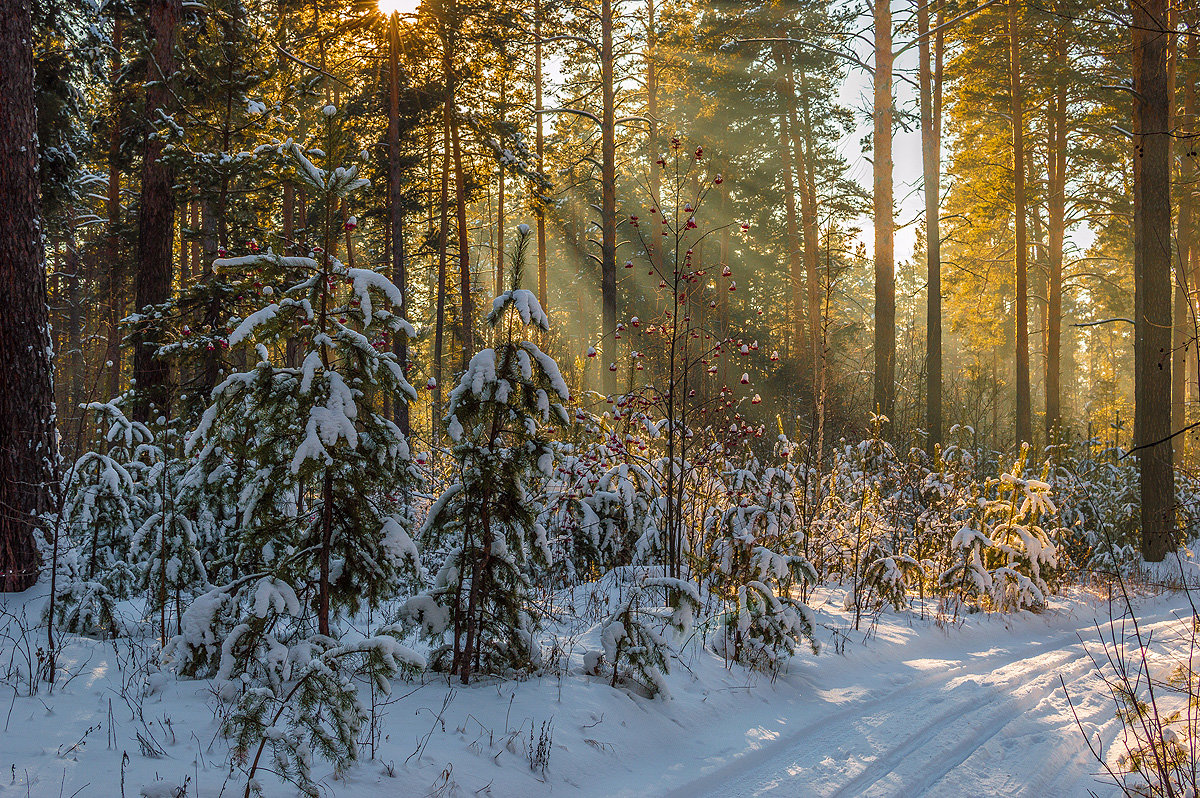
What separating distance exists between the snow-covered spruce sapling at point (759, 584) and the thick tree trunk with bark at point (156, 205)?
25.1 feet

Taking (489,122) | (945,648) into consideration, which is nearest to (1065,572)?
(945,648)

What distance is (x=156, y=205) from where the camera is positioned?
390 inches

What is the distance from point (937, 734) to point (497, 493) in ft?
10.5

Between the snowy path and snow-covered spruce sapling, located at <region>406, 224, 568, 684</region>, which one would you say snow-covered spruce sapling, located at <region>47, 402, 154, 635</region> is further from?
the snowy path

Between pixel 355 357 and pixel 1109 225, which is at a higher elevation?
pixel 1109 225

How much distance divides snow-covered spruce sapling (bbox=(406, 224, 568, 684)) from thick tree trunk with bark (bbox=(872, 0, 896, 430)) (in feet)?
28.5

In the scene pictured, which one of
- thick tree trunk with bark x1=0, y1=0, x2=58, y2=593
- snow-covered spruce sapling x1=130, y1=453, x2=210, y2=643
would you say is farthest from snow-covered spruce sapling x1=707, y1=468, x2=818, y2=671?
thick tree trunk with bark x1=0, y1=0, x2=58, y2=593

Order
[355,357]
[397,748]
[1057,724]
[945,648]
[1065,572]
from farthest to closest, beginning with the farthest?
[1065,572], [945,648], [1057,724], [355,357], [397,748]

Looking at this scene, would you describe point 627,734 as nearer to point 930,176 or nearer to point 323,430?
point 323,430

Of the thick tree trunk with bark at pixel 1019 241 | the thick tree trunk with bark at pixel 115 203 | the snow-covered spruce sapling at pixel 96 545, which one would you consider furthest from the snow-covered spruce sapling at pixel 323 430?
the thick tree trunk with bark at pixel 1019 241

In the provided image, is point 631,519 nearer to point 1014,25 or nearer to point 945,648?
point 945,648

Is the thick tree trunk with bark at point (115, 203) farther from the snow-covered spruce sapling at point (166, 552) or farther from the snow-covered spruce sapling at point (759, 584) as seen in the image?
the snow-covered spruce sapling at point (759, 584)

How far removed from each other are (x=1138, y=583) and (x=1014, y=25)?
14777 mm

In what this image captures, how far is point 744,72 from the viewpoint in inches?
931
